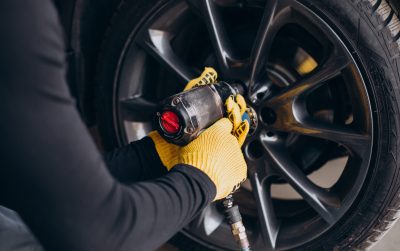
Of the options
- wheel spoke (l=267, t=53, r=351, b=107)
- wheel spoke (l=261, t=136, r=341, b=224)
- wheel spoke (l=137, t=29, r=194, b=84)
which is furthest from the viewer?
wheel spoke (l=137, t=29, r=194, b=84)

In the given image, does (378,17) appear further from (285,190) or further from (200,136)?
(285,190)

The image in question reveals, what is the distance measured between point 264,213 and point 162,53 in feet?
1.91

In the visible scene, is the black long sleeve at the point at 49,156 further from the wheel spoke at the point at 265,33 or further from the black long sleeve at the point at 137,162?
the wheel spoke at the point at 265,33

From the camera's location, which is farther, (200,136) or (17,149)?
(200,136)

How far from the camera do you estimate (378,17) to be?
1.17 m

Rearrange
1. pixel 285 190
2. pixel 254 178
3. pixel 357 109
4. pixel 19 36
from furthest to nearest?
pixel 285 190 < pixel 254 178 < pixel 357 109 < pixel 19 36

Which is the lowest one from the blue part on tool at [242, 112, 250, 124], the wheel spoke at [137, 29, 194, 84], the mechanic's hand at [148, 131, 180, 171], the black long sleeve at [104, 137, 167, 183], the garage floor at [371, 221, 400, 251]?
the garage floor at [371, 221, 400, 251]

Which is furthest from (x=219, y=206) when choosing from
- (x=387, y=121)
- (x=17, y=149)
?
(x=17, y=149)

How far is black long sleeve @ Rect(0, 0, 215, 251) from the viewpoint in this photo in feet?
2.23

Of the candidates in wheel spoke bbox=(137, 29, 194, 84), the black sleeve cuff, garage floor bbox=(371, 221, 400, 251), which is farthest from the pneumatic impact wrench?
garage floor bbox=(371, 221, 400, 251)

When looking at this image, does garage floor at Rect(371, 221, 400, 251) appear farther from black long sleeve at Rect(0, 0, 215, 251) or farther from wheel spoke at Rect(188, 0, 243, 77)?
black long sleeve at Rect(0, 0, 215, 251)

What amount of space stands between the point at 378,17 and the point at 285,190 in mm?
812

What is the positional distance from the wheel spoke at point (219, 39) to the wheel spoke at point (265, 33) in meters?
0.06

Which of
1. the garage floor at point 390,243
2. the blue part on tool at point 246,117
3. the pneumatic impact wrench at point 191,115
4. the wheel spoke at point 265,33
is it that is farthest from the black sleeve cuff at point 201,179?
the garage floor at point 390,243
